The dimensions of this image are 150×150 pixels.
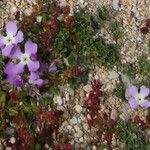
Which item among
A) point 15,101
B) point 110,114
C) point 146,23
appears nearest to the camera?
point 15,101

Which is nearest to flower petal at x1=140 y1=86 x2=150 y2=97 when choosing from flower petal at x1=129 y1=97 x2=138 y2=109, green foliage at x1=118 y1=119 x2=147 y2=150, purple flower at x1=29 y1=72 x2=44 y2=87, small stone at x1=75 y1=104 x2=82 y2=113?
Answer: flower petal at x1=129 y1=97 x2=138 y2=109

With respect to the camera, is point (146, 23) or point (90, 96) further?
point (146, 23)

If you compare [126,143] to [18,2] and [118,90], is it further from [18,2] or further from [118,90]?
[18,2]

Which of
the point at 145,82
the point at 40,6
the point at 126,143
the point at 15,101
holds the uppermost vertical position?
the point at 40,6

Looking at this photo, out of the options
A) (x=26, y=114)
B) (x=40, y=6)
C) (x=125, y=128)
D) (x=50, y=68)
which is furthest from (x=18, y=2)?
(x=125, y=128)

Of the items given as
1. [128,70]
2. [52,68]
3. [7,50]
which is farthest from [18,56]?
[128,70]

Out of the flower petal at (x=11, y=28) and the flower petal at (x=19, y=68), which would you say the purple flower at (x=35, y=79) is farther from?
the flower petal at (x=11, y=28)

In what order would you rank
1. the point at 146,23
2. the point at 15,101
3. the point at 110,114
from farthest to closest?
the point at 146,23 < the point at 110,114 < the point at 15,101
